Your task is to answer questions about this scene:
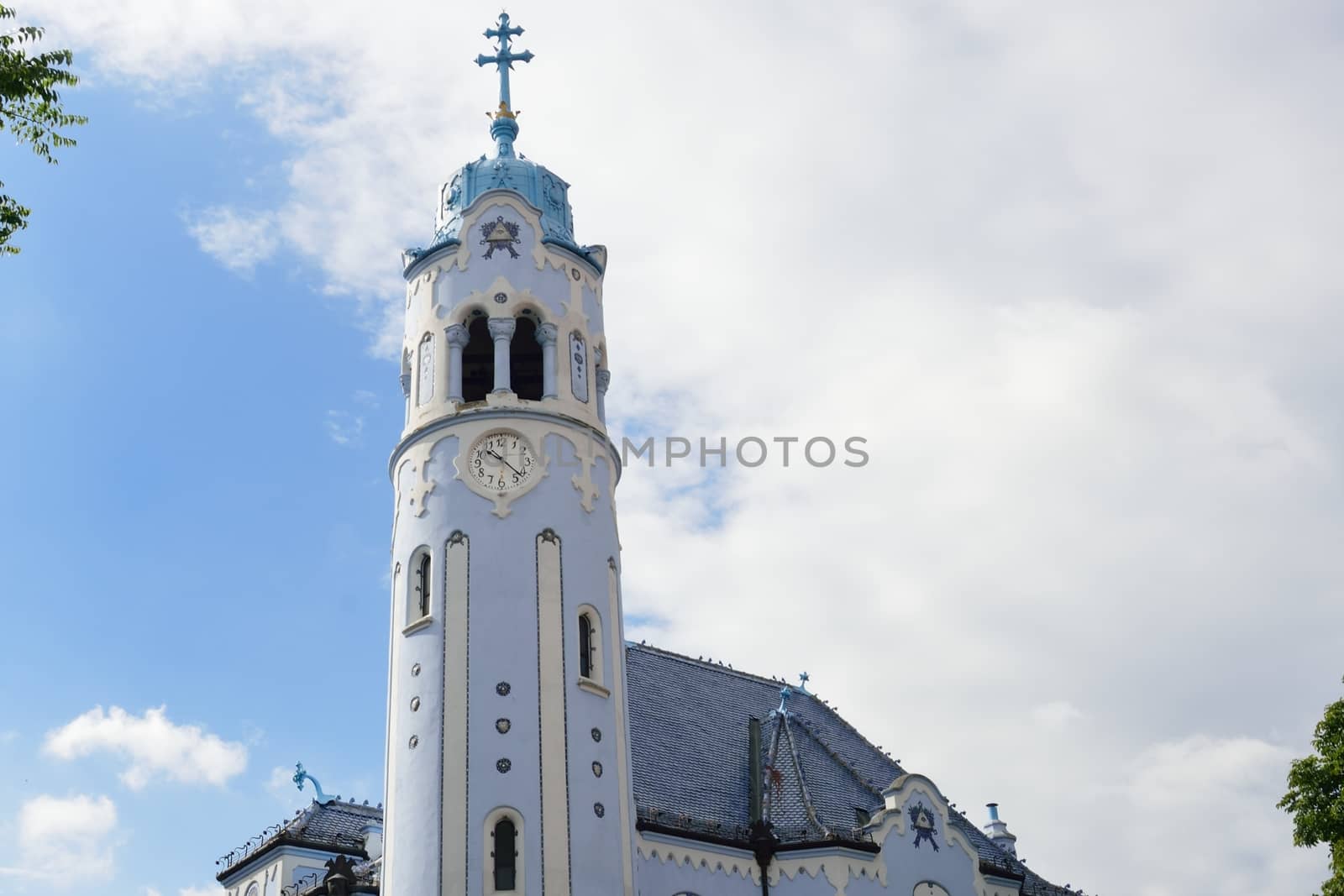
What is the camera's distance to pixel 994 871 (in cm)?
3828

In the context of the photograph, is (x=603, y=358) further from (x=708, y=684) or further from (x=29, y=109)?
(x=29, y=109)

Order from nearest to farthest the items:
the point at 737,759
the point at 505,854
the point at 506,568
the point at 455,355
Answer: the point at 505,854, the point at 506,568, the point at 455,355, the point at 737,759

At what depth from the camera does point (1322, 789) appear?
111 ft

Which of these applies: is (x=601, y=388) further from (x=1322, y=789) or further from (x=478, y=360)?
(x=1322, y=789)

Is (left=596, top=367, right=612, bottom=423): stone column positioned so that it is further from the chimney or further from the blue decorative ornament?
the chimney

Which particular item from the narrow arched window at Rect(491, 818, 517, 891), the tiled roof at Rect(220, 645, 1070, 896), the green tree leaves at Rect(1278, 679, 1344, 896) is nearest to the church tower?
the narrow arched window at Rect(491, 818, 517, 891)

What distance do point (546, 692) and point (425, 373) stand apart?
896 centimetres

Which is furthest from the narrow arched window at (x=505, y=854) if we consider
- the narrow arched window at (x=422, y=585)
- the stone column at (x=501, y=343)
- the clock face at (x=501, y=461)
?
the stone column at (x=501, y=343)

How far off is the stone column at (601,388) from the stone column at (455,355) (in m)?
3.41

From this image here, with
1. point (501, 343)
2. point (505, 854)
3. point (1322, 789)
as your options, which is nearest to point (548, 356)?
point (501, 343)

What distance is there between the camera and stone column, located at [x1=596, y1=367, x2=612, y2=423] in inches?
1443

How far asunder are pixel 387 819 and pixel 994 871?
16.3m

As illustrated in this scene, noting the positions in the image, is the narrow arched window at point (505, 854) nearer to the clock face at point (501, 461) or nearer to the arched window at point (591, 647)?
the arched window at point (591, 647)

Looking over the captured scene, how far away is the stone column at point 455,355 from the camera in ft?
115
